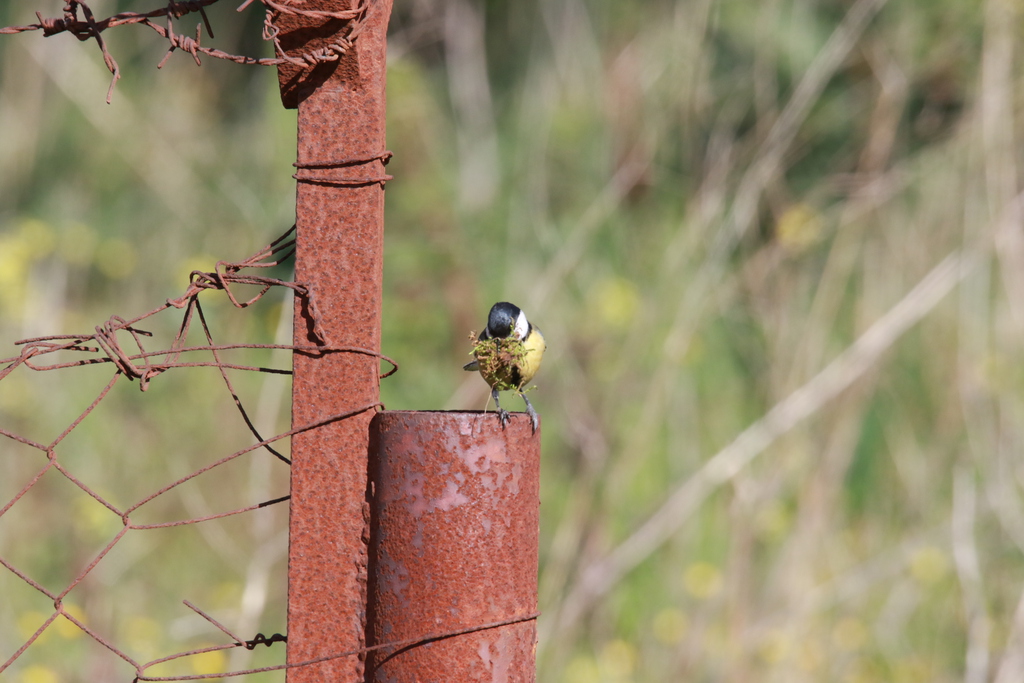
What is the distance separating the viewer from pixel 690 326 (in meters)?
2.45

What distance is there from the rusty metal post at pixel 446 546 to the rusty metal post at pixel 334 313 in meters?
0.05

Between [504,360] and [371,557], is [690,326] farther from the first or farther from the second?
[371,557]

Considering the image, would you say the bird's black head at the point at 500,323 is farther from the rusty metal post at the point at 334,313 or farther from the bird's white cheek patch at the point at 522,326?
the rusty metal post at the point at 334,313

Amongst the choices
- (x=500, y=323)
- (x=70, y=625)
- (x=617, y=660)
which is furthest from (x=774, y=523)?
(x=70, y=625)

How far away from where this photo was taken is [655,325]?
8.48 feet

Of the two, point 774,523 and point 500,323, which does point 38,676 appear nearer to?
point 500,323

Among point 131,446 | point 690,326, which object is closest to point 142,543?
point 131,446

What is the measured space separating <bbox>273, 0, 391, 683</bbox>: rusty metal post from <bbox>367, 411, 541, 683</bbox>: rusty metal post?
49 mm

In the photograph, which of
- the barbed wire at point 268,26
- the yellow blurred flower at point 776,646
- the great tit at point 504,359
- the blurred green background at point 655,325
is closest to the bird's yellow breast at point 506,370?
the great tit at point 504,359

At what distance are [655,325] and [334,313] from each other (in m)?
1.65

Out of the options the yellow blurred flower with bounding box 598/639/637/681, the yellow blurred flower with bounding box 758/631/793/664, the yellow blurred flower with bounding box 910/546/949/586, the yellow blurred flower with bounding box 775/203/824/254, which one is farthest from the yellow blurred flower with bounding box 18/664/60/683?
the yellow blurred flower with bounding box 910/546/949/586

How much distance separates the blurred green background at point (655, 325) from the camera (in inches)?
95.3

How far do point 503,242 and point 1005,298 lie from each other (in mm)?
1508

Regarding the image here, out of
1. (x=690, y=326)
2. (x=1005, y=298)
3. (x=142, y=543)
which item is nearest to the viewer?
(x=690, y=326)
